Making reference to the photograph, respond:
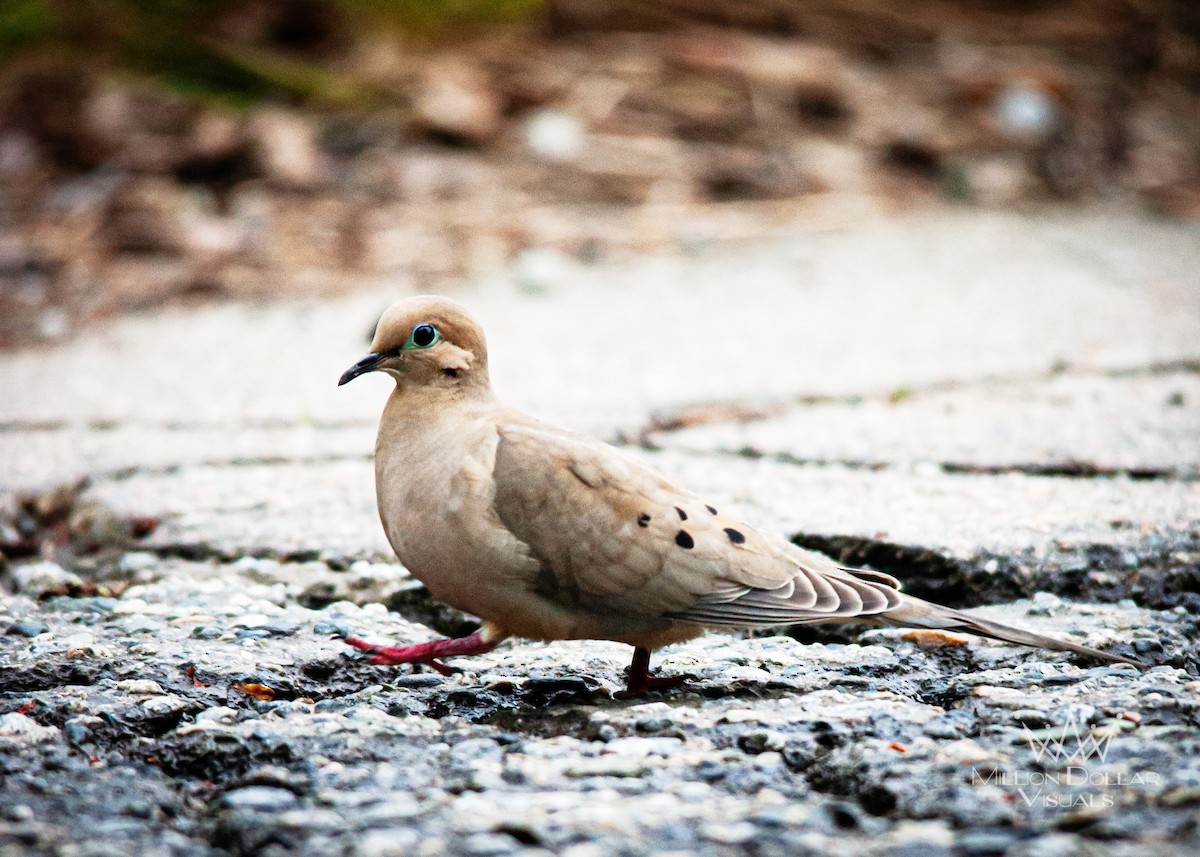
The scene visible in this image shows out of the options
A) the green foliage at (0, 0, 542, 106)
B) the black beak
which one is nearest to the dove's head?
the black beak

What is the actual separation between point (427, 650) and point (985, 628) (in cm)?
92

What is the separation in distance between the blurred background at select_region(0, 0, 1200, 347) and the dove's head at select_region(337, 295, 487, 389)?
2.33 metres

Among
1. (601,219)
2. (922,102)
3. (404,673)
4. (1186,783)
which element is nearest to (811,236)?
(601,219)

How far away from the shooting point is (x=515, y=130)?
605 centimetres

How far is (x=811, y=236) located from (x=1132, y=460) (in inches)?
92.8

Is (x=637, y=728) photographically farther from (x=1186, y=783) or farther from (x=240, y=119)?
(x=240, y=119)

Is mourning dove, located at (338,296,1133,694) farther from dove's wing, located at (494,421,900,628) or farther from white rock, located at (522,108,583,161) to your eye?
white rock, located at (522,108,583,161)

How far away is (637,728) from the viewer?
79.4 inches

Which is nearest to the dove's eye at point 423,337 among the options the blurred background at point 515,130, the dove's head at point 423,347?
the dove's head at point 423,347

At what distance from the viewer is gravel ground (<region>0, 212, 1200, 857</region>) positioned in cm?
→ 170

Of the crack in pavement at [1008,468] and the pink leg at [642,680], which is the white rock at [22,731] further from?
the crack in pavement at [1008,468]

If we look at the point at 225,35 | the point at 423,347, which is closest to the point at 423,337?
the point at 423,347

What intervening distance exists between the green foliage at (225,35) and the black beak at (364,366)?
377 cm

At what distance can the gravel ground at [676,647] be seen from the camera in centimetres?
170
